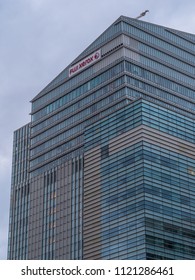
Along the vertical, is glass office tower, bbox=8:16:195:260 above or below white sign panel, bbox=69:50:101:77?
below

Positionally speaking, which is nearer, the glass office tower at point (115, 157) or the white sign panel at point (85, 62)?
the glass office tower at point (115, 157)

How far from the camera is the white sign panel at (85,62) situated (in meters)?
168

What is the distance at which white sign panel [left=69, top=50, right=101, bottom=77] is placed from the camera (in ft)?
550

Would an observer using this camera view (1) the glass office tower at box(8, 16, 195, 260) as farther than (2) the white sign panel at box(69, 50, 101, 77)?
No

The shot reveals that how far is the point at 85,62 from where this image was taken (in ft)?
565

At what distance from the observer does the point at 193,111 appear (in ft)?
549

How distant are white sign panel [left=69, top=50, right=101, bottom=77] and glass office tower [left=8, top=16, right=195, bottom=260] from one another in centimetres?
31

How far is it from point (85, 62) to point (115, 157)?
4156cm

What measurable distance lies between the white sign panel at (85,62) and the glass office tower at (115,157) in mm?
307

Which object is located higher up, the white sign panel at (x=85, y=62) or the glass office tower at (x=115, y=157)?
the white sign panel at (x=85, y=62)

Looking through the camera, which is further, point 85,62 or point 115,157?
point 85,62

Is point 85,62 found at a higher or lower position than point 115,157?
higher
